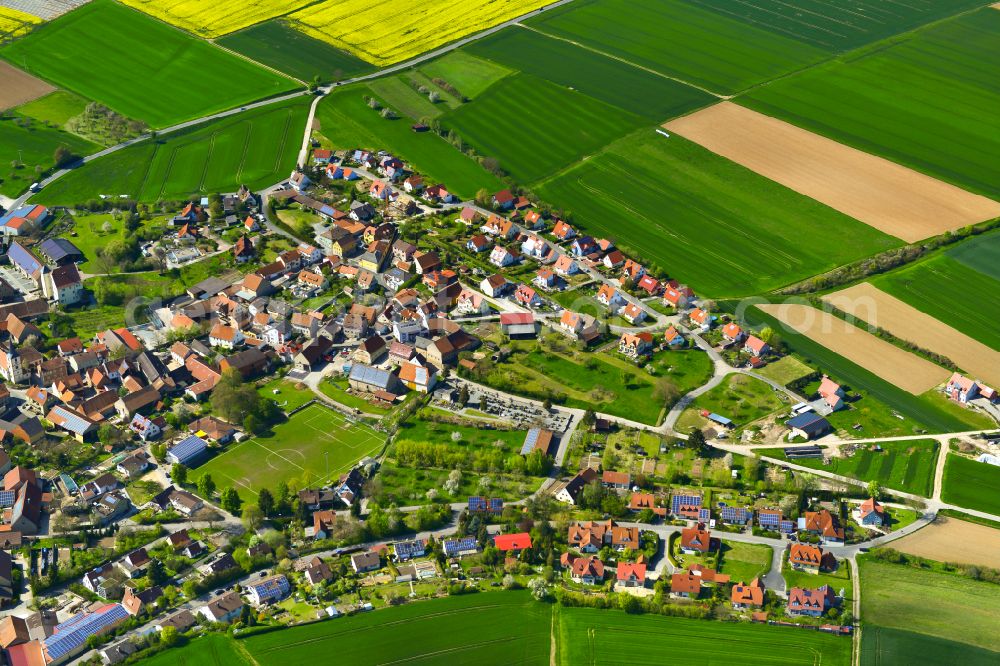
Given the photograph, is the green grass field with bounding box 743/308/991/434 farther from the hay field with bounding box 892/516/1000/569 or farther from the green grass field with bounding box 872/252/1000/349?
the green grass field with bounding box 872/252/1000/349

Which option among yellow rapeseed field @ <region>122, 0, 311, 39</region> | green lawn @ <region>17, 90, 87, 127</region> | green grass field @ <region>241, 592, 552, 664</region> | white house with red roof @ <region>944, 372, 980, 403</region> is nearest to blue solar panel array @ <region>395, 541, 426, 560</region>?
green grass field @ <region>241, 592, 552, 664</region>

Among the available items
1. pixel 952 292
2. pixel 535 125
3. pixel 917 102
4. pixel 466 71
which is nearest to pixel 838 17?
pixel 917 102

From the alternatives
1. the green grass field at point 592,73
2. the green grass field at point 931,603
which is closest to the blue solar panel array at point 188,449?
the green grass field at point 931,603

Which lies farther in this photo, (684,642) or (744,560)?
(744,560)

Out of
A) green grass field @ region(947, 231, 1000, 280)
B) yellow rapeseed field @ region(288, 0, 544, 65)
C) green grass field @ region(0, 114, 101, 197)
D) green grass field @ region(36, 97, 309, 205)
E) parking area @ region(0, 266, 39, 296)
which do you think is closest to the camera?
parking area @ region(0, 266, 39, 296)

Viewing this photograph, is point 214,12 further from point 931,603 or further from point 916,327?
point 931,603
